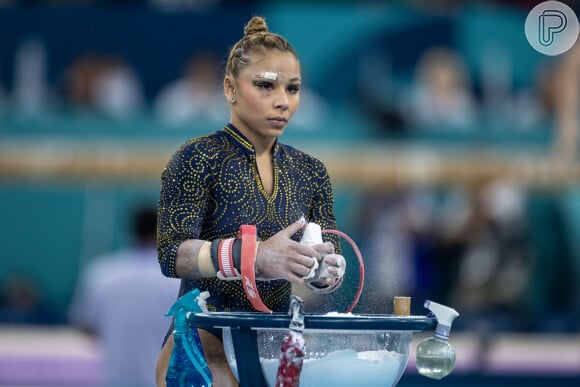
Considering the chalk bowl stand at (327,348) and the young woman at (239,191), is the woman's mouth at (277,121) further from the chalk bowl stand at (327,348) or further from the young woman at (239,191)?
the chalk bowl stand at (327,348)

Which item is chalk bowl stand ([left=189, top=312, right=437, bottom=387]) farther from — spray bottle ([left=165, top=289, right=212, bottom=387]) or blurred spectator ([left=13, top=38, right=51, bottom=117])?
blurred spectator ([left=13, top=38, right=51, bottom=117])

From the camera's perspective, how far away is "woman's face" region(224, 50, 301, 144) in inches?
99.3

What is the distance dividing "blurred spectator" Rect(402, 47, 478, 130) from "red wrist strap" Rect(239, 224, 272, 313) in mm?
5780

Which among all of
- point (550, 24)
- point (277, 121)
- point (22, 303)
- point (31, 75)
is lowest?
point (22, 303)

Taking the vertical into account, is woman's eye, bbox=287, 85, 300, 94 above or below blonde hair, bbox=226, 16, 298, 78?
below

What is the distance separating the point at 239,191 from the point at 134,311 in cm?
270

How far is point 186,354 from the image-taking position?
2.33 m

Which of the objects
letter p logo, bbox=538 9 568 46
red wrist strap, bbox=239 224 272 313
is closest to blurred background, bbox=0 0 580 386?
letter p logo, bbox=538 9 568 46

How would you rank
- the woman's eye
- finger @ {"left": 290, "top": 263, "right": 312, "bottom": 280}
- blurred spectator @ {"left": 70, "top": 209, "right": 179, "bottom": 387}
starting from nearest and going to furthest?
finger @ {"left": 290, "top": 263, "right": 312, "bottom": 280} < the woman's eye < blurred spectator @ {"left": 70, "top": 209, "right": 179, "bottom": 387}

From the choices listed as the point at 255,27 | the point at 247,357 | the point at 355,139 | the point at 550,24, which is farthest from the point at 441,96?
the point at 247,357

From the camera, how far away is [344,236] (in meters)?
2.47

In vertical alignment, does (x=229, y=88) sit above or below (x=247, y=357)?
above

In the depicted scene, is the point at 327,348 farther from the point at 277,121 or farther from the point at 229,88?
the point at 229,88

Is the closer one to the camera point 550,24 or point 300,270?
point 300,270
